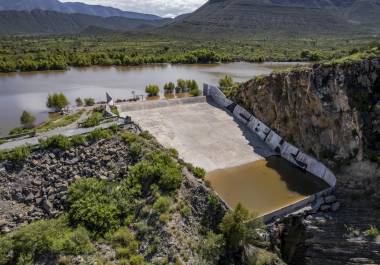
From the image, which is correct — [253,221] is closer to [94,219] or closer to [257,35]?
[94,219]

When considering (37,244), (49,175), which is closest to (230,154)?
(49,175)

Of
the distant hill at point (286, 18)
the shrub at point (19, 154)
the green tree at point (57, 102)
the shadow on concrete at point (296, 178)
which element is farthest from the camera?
the distant hill at point (286, 18)

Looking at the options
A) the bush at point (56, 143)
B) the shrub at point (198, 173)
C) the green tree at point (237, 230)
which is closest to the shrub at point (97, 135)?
the bush at point (56, 143)

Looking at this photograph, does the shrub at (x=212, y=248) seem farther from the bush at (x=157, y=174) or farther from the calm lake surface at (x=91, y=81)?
the calm lake surface at (x=91, y=81)

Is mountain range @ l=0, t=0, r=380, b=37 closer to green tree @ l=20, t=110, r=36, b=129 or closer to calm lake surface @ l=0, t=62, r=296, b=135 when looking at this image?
calm lake surface @ l=0, t=62, r=296, b=135

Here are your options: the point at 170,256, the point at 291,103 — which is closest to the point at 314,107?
the point at 291,103
